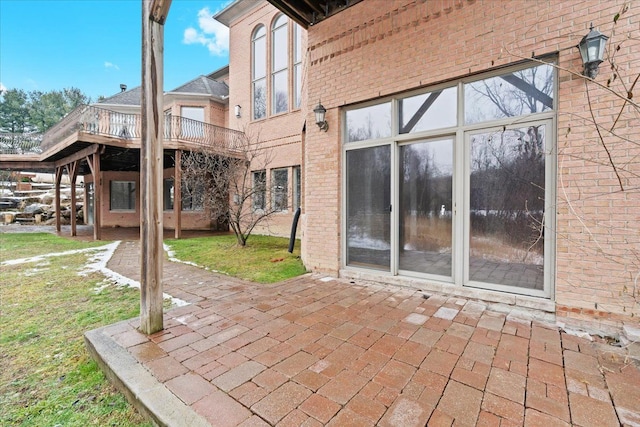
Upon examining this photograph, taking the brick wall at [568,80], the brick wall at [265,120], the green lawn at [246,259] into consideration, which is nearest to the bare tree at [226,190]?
the brick wall at [265,120]

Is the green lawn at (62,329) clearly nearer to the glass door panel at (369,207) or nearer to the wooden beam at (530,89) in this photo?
the glass door panel at (369,207)

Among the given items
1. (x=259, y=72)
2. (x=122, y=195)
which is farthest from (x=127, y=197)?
(x=259, y=72)

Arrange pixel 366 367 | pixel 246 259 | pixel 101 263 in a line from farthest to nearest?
pixel 246 259, pixel 101 263, pixel 366 367

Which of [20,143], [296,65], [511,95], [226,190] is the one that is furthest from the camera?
[20,143]

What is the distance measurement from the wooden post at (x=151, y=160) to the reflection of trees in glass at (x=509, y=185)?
354 cm

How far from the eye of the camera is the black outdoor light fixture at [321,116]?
15.3ft

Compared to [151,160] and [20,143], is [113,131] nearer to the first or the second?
[20,143]

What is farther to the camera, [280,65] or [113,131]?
[280,65]

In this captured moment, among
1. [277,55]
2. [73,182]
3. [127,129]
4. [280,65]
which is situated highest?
[277,55]

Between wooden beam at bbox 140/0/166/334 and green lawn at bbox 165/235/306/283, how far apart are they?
2028 mm

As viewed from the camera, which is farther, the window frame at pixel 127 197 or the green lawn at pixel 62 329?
the window frame at pixel 127 197

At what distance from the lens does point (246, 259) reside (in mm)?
6344

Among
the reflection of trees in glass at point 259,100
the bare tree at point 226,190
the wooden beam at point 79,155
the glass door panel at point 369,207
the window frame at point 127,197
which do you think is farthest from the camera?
the window frame at point 127,197

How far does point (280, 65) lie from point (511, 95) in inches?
384
